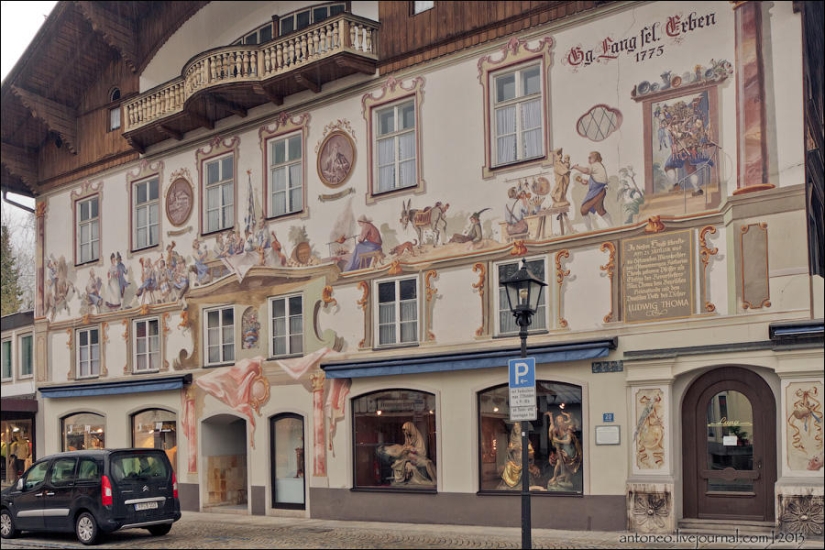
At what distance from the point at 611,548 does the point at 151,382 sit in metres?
13.7

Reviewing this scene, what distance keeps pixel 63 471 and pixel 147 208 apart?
9173 millimetres

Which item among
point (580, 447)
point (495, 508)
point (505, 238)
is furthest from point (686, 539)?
point (505, 238)

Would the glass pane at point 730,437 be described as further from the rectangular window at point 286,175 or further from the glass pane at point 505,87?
Result: the rectangular window at point 286,175

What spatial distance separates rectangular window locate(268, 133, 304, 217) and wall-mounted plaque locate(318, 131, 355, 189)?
2.31ft

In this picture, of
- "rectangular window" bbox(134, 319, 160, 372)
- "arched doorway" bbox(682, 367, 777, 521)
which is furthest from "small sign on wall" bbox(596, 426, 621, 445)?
"rectangular window" bbox(134, 319, 160, 372)

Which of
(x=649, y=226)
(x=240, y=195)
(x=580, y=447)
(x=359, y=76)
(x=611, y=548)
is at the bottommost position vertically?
(x=611, y=548)

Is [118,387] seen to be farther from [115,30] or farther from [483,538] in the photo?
[483,538]

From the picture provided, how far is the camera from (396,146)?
69.9ft

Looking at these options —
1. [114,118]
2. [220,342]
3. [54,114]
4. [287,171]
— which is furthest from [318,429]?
[54,114]

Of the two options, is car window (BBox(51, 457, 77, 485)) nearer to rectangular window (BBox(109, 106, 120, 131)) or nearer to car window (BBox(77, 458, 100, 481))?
car window (BBox(77, 458, 100, 481))

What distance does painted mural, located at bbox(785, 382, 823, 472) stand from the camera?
1533 centimetres

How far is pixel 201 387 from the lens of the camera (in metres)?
24.8

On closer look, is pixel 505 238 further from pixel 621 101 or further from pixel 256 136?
pixel 256 136

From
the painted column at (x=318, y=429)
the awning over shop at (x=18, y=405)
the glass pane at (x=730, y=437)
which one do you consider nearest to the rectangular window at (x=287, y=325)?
the painted column at (x=318, y=429)
